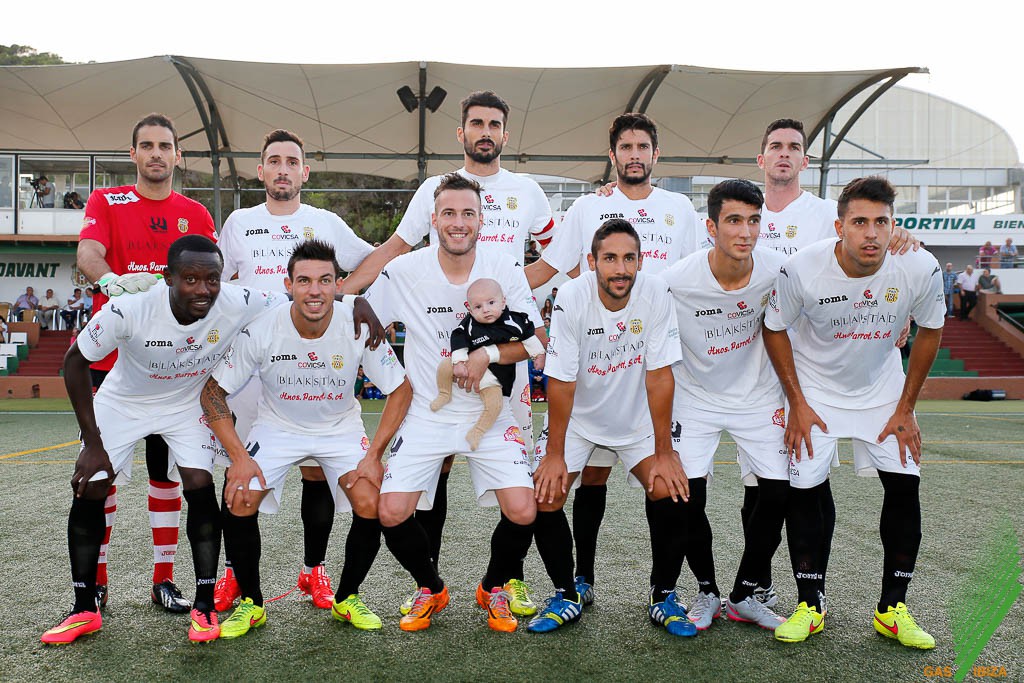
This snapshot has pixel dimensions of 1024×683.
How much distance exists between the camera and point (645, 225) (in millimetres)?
4480

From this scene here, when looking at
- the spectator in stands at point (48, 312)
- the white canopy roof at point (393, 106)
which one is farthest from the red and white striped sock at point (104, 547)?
the spectator in stands at point (48, 312)

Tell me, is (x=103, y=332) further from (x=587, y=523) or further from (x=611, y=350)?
(x=587, y=523)

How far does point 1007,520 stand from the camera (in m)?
5.74

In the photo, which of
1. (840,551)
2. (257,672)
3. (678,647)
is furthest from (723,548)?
(257,672)

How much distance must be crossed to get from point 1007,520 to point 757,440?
323cm

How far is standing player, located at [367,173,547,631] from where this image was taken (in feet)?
12.2

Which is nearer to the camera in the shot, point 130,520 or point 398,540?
point 398,540

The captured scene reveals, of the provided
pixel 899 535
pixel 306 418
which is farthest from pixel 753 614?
pixel 306 418

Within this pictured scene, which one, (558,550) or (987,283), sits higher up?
→ (987,283)

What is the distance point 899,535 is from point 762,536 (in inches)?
23.8

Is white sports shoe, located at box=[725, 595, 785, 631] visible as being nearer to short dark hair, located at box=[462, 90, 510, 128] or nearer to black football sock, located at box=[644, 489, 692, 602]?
black football sock, located at box=[644, 489, 692, 602]

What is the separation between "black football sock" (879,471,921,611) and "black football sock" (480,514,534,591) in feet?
5.45

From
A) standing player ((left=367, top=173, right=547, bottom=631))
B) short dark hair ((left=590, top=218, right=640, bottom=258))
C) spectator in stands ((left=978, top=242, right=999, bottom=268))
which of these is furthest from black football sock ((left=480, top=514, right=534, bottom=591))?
spectator in stands ((left=978, top=242, right=999, bottom=268))

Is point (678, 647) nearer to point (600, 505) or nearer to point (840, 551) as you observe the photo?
point (600, 505)
